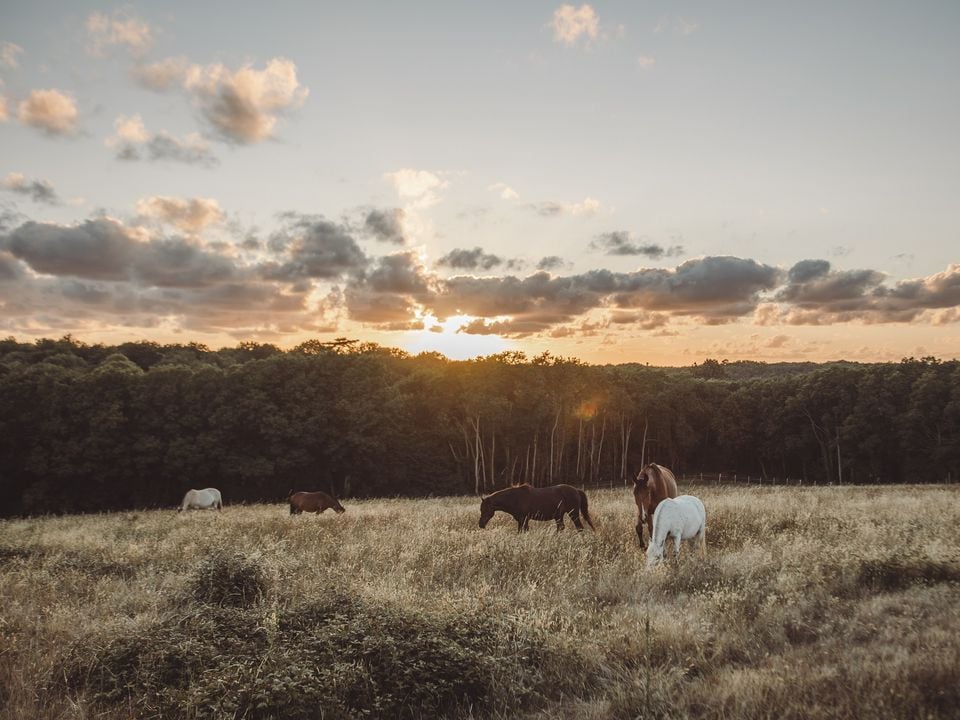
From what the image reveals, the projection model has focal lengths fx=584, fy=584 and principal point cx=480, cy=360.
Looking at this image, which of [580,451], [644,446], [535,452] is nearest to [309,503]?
[535,452]

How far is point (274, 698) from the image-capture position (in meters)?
5.24

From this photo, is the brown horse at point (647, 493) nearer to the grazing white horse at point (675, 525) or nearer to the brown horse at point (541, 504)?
the grazing white horse at point (675, 525)

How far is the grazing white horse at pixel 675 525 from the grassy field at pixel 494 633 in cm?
45

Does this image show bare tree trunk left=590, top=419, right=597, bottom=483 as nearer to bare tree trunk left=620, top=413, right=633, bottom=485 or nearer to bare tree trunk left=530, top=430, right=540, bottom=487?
bare tree trunk left=620, top=413, right=633, bottom=485

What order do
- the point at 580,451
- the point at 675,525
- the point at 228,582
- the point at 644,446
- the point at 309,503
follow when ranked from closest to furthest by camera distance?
the point at 228,582
the point at 675,525
the point at 309,503
the point at 580,451
the point at 644,446

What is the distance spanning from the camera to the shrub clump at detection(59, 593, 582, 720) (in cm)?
525

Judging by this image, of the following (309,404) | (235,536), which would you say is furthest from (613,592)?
(309,404)

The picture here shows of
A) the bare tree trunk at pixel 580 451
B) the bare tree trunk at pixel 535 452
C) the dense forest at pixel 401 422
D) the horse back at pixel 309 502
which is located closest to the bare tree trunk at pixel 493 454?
the dense forest at pixel 401 422

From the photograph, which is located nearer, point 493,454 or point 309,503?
point 309,503

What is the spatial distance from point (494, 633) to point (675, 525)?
5532mm

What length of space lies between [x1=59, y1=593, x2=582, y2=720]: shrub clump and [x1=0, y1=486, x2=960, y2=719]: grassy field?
0.08ft

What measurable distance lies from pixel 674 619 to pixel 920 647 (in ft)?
8.00

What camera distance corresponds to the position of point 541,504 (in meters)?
15.2

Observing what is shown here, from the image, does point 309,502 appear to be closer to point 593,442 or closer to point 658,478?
point 658,478
